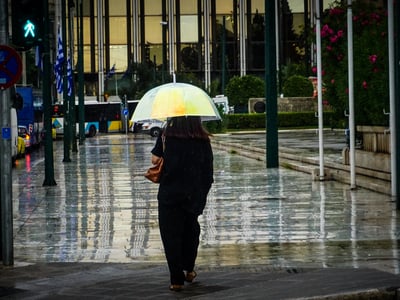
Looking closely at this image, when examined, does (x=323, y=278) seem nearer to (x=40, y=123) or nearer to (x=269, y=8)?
(x=269, y=8)

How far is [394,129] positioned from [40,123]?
46608 millimetres

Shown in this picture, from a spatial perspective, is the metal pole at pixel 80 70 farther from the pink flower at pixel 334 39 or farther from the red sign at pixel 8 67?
the red sign at pixel 8 67

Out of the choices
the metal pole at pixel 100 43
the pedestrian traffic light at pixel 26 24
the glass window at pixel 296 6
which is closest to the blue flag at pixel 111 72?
the metal pole at pixel 100 43

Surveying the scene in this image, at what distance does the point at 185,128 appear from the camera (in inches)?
364

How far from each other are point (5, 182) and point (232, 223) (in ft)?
16.0

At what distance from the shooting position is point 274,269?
34.1 feet

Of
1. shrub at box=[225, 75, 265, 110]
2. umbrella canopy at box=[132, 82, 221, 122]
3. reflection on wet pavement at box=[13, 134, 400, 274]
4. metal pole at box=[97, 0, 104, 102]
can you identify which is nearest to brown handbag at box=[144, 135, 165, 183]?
umbrella canopy at box=[132, 82, 221, 122]

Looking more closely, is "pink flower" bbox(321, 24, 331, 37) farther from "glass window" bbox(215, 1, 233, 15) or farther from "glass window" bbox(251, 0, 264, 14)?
"glass window" bbox(215, 1, 233, 15)

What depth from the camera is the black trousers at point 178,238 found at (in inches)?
359

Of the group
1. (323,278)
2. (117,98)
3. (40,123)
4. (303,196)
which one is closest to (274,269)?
(323,278)

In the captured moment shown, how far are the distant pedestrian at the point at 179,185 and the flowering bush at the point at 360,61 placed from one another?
36.9ft

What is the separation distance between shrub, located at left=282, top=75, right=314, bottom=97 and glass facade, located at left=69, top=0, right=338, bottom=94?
75.9 feet

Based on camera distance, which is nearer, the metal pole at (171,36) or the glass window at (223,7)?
the metal pole at (171,36)

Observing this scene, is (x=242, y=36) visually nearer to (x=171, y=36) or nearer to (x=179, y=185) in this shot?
(x=171, y=36)
